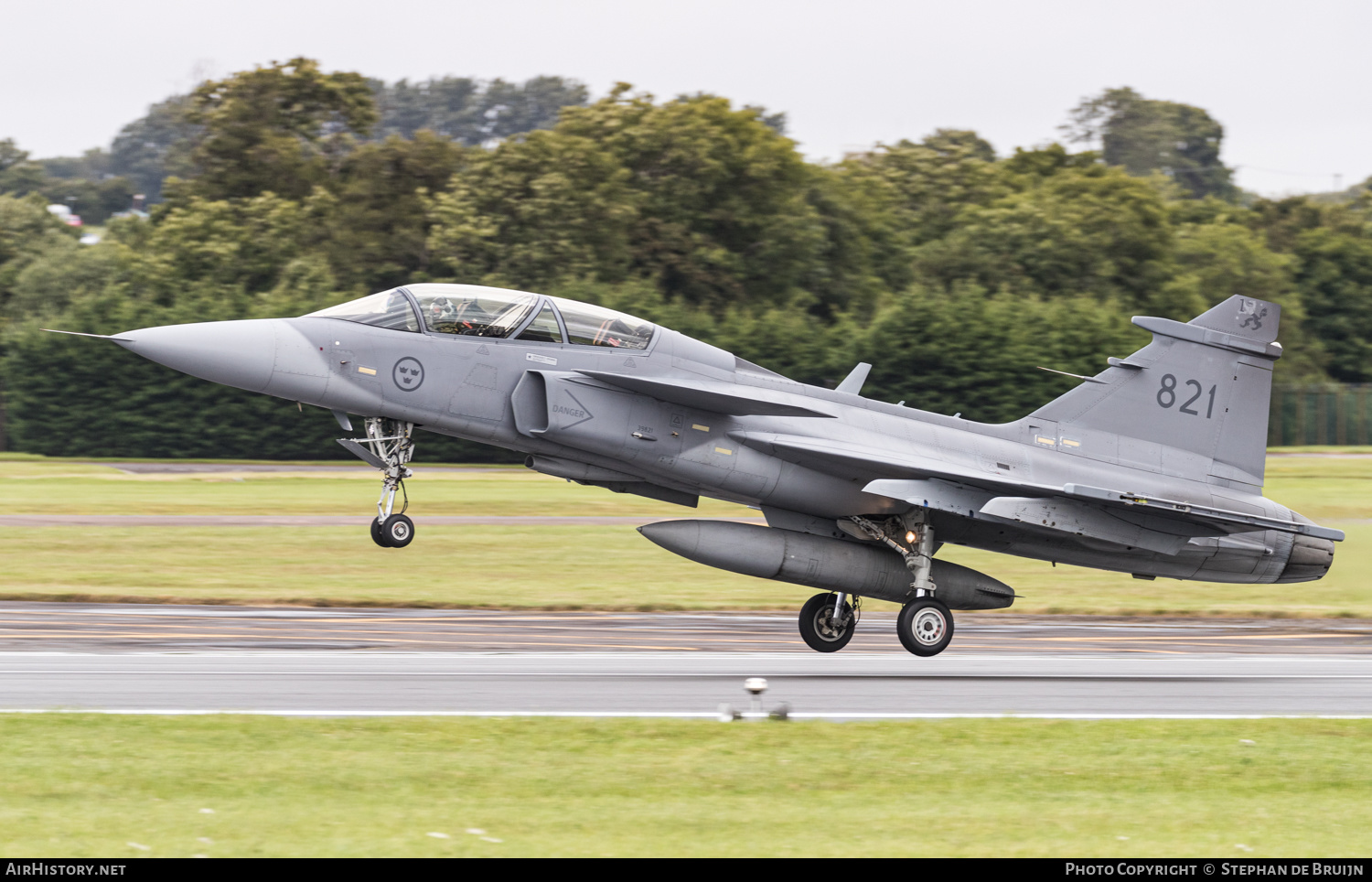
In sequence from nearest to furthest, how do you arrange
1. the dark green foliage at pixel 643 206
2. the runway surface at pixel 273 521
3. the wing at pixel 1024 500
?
the wing at pixel 1024 500 → the runway surface at pixel 273 521 → the dark green foliage at pixel 643 206

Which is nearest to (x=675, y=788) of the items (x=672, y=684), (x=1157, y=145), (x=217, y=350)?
(x=672, y=684)

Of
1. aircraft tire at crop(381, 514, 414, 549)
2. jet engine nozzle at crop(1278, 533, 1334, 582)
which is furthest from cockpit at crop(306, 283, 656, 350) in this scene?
jet engine nozzle at crop(1278, 533, 1334, 582)

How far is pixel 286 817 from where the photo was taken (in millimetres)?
8797

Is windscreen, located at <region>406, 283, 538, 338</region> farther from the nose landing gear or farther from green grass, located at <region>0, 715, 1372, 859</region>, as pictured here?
green grass, located at <region>0, 715, 1372, 859</region>

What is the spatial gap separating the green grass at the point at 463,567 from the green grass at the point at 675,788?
9.69m

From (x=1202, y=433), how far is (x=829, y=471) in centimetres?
471

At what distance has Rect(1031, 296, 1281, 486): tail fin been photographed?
57.1ft

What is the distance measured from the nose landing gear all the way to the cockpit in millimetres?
1061

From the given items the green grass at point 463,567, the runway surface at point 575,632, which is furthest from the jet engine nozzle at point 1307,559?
the green grass at point 463,567

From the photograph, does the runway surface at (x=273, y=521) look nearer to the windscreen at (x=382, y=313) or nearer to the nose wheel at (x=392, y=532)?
the windscreen at (x=382, y=313)

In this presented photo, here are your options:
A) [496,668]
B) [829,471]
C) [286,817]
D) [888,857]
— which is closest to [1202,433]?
[829,471]

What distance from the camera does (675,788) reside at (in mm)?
9844

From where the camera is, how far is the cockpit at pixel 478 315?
1496 centimetres

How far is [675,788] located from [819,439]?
698 cm
